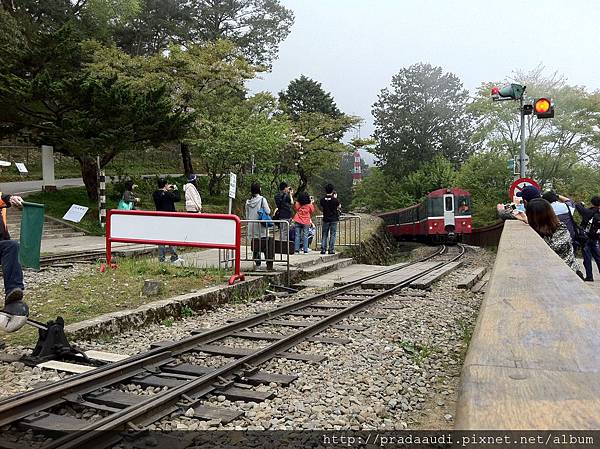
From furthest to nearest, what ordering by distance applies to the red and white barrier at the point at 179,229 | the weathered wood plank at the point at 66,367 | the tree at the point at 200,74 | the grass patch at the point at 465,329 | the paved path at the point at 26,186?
the tree at the point at 200,74
the paved path at the point at 26,186
the red and white barrier at the point at 179,229
the grass patch at the point at 465,329
the weathered wood plank at the point at 66,367

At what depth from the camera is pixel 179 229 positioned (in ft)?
28.9

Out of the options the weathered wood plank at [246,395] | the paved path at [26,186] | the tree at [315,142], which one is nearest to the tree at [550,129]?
the tree at [315,142]

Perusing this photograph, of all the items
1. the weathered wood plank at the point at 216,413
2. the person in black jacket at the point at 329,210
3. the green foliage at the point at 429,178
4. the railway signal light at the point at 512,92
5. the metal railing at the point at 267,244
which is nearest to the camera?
the weathered wood plank at the point at 216,413

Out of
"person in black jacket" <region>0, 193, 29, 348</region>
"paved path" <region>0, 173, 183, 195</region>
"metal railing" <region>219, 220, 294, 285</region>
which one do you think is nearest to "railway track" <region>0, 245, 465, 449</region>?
"person in black jacket" <region>0, 193, 29, 348</region>

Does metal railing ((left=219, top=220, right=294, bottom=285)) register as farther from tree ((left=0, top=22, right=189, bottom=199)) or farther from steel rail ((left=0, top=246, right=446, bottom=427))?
tree ((left=0, top=22, right=189, bottom=199))

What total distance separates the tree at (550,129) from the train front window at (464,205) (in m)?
2.98

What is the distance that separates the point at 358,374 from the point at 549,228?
8.67 feet

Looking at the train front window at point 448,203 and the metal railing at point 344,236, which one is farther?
the train front window at point 448,203

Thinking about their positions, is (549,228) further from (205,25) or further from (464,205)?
(205,25)

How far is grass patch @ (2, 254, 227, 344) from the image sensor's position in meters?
6.36

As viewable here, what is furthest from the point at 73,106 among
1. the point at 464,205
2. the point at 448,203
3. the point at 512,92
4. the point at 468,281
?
the point at 464,205

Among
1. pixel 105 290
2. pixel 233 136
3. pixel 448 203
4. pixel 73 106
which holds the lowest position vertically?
pixel 105 290

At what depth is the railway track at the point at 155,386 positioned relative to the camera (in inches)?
130

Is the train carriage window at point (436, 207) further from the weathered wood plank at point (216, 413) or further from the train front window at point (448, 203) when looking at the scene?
the weathered wood plank at point (216, 413)
